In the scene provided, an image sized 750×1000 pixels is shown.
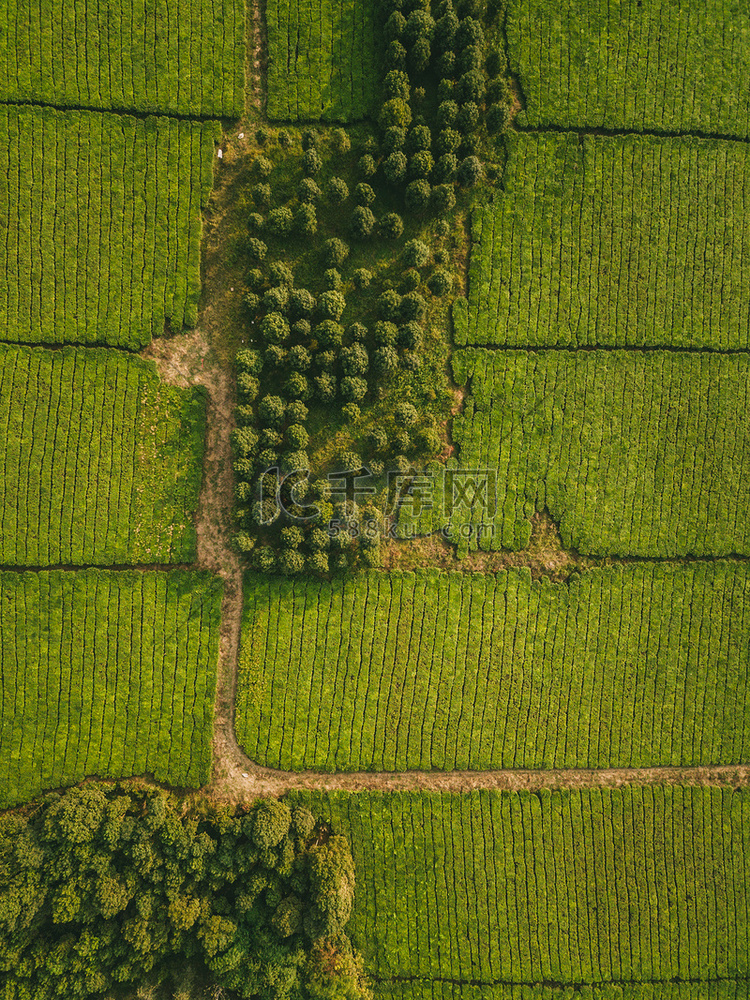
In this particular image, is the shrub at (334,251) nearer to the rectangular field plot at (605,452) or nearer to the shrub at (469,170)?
the shrub at (469,170)

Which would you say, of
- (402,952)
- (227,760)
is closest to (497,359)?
(227,760)

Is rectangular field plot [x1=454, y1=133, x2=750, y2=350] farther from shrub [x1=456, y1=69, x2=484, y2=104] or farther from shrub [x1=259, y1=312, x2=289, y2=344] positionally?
shrub [x1=259, y1=312, x2=289, y2=344]

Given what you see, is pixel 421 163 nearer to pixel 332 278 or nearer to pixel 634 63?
pixel 332 278

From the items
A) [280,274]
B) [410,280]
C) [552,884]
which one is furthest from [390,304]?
[552,884]

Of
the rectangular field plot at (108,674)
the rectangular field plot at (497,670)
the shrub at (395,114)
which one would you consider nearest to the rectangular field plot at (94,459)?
the rectangular field plot at (108,674)

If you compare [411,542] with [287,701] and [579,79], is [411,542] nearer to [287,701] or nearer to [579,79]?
[287,701]
